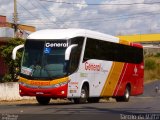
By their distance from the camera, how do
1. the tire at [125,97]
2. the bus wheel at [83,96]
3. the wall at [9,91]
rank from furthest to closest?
the wall at [9,91] < the tire at [125,97] < the bus wheel at [83,96]

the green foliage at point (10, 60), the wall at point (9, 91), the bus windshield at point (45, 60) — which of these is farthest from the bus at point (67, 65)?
the green foliage at point (10, 60)

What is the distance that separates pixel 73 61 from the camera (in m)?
23.3

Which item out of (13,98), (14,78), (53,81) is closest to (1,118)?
(53,81)

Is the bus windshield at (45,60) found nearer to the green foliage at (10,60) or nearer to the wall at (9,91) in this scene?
the wall at (9,91)

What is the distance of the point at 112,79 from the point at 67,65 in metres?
6.12

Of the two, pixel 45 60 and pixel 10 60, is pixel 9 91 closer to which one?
pixel 10 60

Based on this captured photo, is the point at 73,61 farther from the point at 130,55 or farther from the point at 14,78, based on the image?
the point at 14,78

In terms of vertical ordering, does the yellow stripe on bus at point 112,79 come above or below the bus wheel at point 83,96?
above

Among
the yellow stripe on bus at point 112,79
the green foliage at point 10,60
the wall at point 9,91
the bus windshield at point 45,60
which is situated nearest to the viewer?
the bus windshield at point 45,60

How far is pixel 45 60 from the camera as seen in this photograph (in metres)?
22.9

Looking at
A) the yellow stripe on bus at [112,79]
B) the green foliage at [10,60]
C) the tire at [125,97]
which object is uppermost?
the green foliage at [10,60]

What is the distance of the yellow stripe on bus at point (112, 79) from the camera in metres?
27.7

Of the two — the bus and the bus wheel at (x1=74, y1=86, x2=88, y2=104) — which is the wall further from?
the bus wheel at (x1=74, y1=86, x2=88, y2=104)

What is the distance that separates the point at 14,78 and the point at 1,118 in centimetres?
1850
